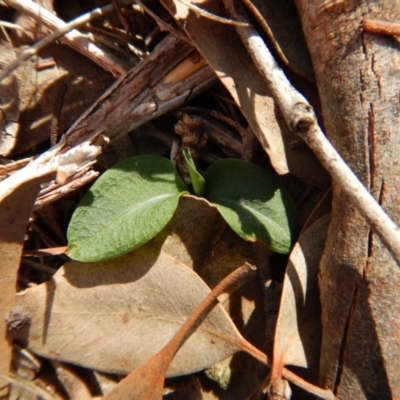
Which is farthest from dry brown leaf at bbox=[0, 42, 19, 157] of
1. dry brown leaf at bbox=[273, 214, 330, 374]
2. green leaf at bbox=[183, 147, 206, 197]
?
dry brown leaf at bbox=[273, 214, 330, 374]

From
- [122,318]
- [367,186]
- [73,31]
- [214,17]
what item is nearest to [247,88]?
[214,17]

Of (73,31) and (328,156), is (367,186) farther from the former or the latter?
(73,31)

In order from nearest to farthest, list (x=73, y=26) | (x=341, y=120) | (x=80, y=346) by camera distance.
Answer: (x=341, y=120) < (x=80, y=346) < (x=73, y=26)

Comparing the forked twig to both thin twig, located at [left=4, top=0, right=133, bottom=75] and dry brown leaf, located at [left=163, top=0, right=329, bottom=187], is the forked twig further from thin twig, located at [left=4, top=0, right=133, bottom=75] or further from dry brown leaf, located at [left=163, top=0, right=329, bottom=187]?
dry brown leaf, located at [left=163, top=0, right=329, bottom=187]

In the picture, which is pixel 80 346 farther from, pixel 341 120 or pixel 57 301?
pixel 341 120

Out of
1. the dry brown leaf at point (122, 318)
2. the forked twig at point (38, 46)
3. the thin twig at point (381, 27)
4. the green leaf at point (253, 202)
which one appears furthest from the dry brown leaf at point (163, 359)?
the forked twig at point (38, 46)

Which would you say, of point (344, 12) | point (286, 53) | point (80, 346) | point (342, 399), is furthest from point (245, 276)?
point (344, 12)
